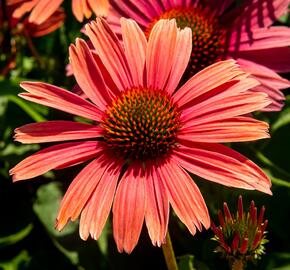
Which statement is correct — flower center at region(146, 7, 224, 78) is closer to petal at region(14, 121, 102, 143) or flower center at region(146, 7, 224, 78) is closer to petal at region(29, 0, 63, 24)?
petal at region(29, 0, 63, 24)

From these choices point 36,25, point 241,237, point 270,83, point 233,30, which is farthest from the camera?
point 36,25

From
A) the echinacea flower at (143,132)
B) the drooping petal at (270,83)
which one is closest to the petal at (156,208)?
the echinacea flower at (143,132)

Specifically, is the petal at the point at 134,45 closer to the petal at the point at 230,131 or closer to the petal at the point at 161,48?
the petal at the point at 161,48

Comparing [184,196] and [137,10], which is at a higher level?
[137,10]

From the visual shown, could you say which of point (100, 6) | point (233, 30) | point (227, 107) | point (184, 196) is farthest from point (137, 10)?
point (184, 196)

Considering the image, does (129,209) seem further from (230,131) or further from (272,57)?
(272,57)

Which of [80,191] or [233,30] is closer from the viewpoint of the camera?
[80,191]
